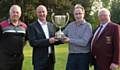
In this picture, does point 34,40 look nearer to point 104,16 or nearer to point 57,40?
point 57,40

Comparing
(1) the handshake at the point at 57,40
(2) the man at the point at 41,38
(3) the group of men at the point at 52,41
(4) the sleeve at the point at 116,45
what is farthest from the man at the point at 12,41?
(4) the sleeve at the point at 116,45

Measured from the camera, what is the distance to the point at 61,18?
9.34 metres

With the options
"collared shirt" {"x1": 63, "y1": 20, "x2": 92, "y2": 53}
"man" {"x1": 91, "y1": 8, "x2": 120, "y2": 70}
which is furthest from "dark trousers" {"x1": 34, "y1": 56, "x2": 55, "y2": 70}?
"man" {"x1": 91, "y1": 8, "x2": 120, "y2": 70}

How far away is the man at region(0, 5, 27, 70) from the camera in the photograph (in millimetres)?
9258

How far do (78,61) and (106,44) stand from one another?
0.76 metres

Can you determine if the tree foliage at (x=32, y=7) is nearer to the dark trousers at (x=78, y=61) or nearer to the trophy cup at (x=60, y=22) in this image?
the trophy cup at (x=60, y=22)

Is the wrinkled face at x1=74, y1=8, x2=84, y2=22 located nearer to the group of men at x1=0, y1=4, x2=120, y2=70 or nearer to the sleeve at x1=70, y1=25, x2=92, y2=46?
the group of men at x1=0, y1=4, x2=120, y2=70

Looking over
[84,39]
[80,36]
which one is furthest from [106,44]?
[80,36]

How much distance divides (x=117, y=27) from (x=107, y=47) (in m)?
0.48

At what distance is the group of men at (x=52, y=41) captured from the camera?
905 cm

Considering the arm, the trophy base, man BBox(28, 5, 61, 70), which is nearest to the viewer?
the arm

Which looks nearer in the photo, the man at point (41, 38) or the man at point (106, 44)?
the man at point (106, 44)

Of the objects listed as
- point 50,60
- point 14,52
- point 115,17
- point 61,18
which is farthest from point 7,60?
point 115,17

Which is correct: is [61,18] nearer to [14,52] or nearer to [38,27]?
[38,27]
